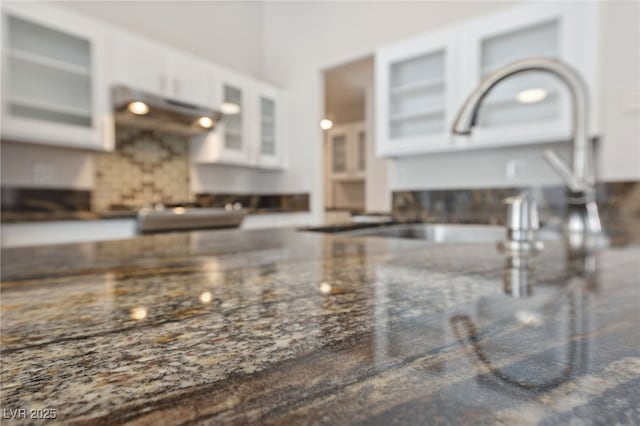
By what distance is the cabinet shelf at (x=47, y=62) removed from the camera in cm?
194

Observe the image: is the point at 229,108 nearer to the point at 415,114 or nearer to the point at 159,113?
the point at 159,113

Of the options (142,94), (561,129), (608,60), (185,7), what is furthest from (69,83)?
(608,60)

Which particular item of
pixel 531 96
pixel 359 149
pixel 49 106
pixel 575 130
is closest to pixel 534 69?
pixel 575 130

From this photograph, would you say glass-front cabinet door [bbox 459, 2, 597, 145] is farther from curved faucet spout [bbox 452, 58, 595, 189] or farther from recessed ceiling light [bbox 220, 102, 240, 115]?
recessed ceiling light [bbox 220, 102, 240, 115]

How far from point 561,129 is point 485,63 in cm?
63

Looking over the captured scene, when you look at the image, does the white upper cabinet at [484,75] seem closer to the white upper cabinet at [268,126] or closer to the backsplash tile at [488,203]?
the backsplash tile at [488,203]

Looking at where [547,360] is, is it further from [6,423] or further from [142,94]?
[142,94]

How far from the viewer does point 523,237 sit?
67 centimetres

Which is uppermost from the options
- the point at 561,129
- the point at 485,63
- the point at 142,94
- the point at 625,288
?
the point at 485,63

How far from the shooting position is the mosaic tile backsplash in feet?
8.51

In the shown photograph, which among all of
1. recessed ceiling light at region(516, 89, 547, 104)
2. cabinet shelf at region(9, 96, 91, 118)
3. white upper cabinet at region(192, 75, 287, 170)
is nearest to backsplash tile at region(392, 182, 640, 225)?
recessed ceiling light at region(516, 89, 547, 104)

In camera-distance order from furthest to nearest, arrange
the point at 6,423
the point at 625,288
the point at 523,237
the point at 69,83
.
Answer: the point at 69,83 < the point at 523,237 < the point at 625,288 < the point at 6,423

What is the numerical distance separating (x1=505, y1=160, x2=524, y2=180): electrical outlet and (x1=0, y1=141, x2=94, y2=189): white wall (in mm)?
2873

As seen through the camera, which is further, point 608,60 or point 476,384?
point 608,60
